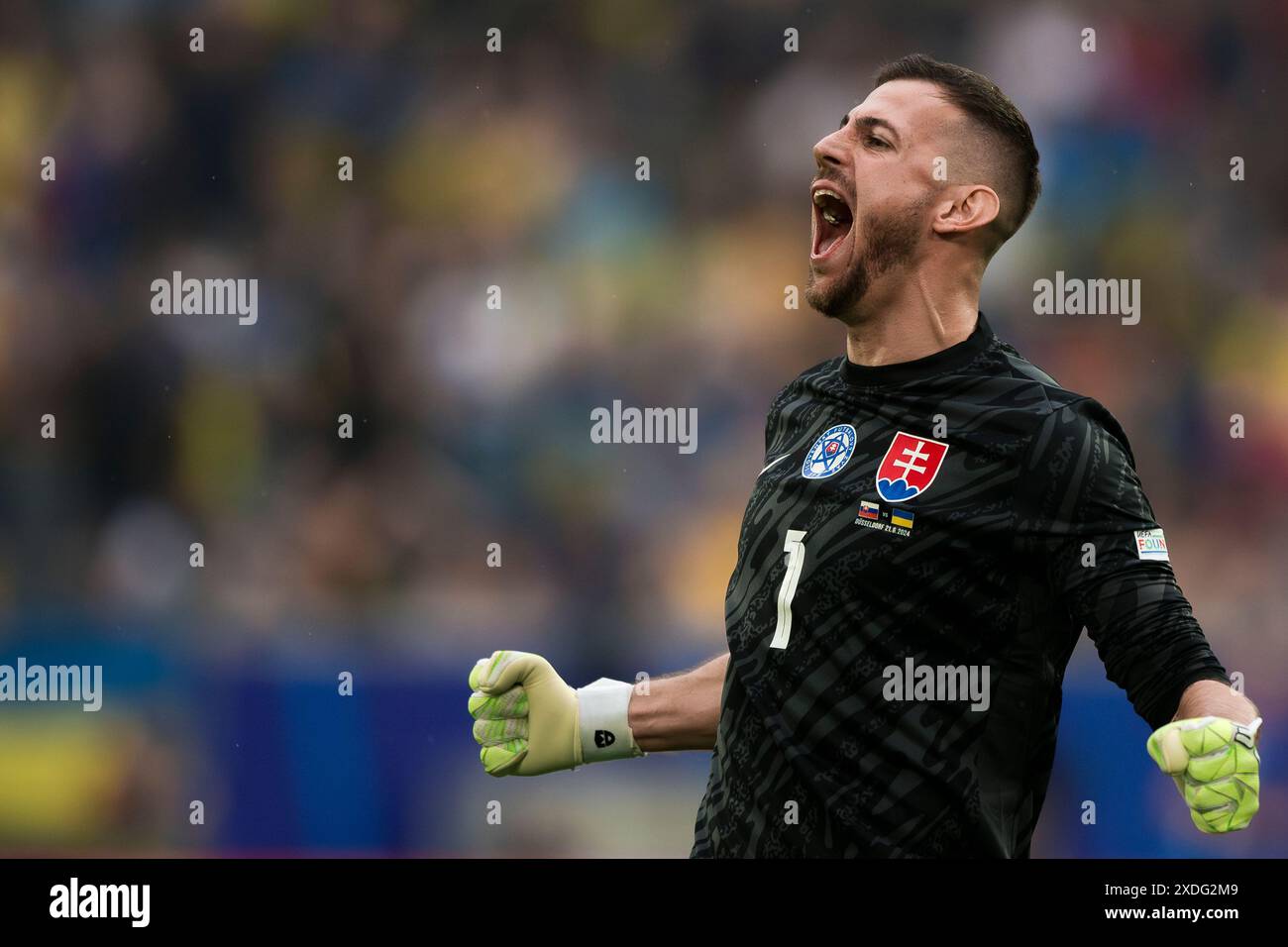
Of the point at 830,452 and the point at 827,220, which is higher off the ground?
the point at 827,220

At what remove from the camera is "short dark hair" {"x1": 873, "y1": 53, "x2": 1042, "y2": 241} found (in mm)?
2574

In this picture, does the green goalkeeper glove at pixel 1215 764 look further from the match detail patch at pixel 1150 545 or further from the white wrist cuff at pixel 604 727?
the white wrist cuff at pixel 604 727

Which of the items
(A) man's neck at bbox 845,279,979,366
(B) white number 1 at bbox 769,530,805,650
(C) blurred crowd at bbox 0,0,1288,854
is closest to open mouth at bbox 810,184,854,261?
(A) man's neck at bbox 845,279,979,366

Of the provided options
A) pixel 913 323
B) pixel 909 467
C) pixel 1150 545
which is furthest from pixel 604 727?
pixel 1150 545

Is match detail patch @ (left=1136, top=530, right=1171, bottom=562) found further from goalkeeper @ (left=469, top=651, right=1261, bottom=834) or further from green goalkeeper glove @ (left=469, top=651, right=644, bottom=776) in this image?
green goalkeeper glove @ (left=469, top=651, right=644, bottom=776)

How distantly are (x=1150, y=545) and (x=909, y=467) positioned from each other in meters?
0.40

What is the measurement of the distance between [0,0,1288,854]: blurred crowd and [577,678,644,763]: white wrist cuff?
222cm

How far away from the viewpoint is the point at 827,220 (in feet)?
8.88

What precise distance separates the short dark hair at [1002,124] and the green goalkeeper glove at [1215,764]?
40.5 inches

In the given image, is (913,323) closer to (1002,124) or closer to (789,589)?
(1002,124)

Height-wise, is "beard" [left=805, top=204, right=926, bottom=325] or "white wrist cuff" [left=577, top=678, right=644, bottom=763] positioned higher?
"beard" [left=805, top=204, right=926, bottom=325]

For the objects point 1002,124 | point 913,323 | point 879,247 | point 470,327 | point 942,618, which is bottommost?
point 942,618

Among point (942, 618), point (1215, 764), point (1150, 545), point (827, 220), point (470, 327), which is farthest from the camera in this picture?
point (470, 327)
